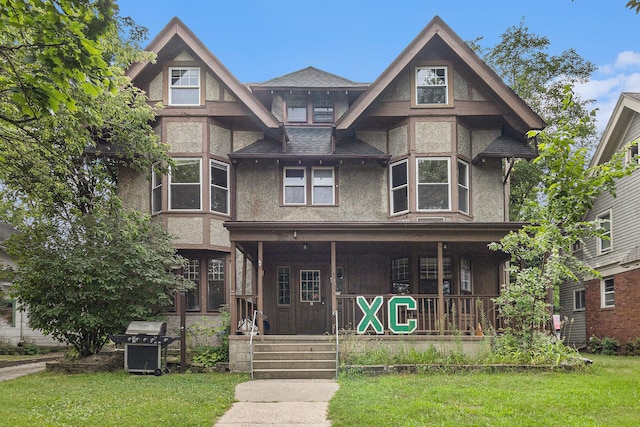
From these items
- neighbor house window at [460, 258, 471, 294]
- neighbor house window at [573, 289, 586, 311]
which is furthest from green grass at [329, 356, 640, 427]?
neighbor house window at [573, 289, 586, 311]

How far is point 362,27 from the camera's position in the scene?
40.7 metres

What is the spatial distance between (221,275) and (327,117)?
20.2 feet

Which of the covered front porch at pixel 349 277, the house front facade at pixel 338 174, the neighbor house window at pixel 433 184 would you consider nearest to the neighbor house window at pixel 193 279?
the house front facade at pixel 338 174

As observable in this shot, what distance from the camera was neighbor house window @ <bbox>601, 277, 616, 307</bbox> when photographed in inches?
904

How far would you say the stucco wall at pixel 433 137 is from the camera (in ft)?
59.3

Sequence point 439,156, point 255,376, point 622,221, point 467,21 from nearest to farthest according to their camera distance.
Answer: point 255,376, point 439,156, point 622,221, point 467,21

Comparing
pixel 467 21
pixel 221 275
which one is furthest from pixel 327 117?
pixel 467 21

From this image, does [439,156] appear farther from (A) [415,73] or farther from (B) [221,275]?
(B) [221,275]

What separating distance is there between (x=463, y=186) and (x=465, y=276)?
103 inches

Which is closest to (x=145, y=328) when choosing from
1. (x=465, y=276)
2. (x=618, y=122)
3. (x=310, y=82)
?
(x=465, y=276)

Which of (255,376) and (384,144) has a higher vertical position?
(384,144)

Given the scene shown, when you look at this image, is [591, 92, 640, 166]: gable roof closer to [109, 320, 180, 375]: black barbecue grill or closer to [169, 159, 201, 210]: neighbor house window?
[169, 159, 201, 210]: neighbor house window

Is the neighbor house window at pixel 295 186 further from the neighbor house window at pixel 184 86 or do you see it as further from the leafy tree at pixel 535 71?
the leafy tree at pixel 535 71

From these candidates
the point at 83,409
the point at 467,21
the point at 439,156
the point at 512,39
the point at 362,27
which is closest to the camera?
the point at 83,409
